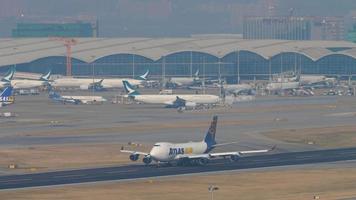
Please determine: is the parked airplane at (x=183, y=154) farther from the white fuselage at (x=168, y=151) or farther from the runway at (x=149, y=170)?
the runway at (x=149, y=170)

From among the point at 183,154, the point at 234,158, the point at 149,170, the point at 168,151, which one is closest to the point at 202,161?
the point at 183,154

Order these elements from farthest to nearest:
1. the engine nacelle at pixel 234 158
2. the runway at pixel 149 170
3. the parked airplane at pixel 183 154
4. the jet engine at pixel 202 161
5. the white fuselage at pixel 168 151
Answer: the engine nacelle at pixel 234 158, the jet engine at pixel 202 161, the parked airplane at pixel 183 154, the white fuselage at pixel 168 151, the runway at pixel 149 170

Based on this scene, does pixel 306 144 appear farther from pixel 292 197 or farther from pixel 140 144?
pixel 292 197

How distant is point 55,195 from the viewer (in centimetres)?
10344

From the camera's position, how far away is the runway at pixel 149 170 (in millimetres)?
112375

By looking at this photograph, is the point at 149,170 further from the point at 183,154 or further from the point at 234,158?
the point at 234,158

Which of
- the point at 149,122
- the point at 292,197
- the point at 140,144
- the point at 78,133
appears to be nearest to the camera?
the point at 292,197

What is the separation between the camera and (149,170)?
393ft

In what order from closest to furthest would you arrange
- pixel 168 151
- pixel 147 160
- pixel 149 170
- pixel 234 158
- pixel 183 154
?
pixel 149 170 → pixel 168 151 → pixel 183 154 → pixel 147 160 → pixel 234 158

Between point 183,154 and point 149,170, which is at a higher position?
point 183,154

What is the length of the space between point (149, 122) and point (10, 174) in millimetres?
64193

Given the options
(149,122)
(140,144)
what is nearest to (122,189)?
(140,144)

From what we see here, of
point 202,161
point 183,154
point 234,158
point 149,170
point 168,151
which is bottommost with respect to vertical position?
point 149,170

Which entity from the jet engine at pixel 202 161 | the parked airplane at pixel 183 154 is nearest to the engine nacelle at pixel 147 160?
the parked airplane at pixel 183 154
